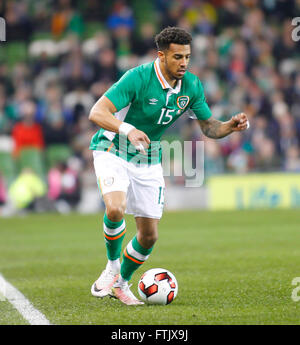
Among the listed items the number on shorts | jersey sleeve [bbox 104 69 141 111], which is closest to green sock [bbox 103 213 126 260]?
the number on shorts

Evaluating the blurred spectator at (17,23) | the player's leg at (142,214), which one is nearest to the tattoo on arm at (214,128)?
the player's leg at (142,214)

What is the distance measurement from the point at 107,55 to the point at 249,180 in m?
5.06

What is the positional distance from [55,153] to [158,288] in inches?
490

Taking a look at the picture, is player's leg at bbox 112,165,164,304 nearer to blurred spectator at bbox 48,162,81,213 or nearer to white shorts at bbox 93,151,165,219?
white shorts at bbox 93,151,165,219

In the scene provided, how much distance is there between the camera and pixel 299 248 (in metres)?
10.3

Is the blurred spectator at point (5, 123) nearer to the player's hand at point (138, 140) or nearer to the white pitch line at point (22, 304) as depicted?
the white pitch line at point (22, 304)

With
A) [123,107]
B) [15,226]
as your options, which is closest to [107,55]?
[15,226]

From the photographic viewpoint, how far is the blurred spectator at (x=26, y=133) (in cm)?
1816

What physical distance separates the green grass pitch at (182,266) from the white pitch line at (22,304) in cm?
6

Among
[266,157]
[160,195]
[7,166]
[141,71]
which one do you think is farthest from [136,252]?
[7,166]

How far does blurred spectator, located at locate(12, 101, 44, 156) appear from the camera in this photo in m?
18.2

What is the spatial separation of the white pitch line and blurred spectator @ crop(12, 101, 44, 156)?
401 inches

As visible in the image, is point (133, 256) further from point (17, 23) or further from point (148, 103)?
point (17, 23)

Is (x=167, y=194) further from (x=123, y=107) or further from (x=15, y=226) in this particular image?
(x=123, y=107)
